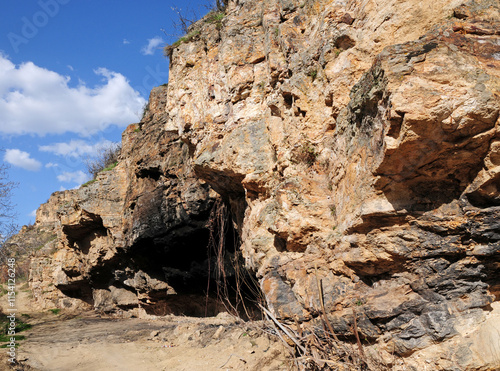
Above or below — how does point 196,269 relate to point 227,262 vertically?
below

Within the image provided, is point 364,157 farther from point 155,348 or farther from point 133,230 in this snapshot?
point 133,230

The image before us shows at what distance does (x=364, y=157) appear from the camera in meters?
3.74

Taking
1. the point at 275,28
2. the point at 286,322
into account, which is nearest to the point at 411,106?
the point at 286,322

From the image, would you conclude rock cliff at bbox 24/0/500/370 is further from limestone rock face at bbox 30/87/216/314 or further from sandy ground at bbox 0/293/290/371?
limestone rock face at bbox 30/87/216/314

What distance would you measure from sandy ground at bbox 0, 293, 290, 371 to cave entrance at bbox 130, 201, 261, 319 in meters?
0.50

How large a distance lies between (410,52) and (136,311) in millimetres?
11866

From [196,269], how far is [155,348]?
2784mm

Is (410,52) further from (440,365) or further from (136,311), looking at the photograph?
(136,311)

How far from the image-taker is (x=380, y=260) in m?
3.61

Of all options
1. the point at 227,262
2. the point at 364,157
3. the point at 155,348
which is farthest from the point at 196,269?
the point at 364,157

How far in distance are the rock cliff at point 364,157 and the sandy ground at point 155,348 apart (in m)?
1.38

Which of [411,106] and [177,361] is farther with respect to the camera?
[177,361]

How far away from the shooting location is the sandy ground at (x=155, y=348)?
5590 millimetres

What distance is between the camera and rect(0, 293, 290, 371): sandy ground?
5.59 metres
